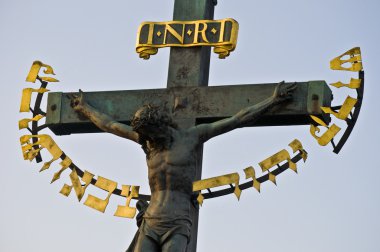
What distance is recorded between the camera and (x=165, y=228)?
11.1 m

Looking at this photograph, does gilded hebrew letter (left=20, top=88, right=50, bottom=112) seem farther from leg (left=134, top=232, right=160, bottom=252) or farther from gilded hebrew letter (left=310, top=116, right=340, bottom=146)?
gilded hebrew letter (left=310, top=116, right=340, bottom=146)

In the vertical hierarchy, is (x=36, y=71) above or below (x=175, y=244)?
above

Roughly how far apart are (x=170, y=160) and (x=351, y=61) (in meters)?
1.70

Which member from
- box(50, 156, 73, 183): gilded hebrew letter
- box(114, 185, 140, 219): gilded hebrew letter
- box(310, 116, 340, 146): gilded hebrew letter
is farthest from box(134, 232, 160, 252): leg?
box(310, 116, 340, 146): gilded hebrew letter

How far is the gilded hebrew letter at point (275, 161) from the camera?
11.6 m

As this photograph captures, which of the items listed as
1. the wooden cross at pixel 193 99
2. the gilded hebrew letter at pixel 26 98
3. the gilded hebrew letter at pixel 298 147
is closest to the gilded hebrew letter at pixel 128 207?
the wooden cross at pixel 193 99

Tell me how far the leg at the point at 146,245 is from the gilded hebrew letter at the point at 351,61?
207 centimetres

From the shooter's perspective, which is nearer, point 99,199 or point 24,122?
point 99,199

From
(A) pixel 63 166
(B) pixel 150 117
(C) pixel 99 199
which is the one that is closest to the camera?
(B) pixel 150 117

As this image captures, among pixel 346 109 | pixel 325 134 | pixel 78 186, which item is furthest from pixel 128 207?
pixel 346 109

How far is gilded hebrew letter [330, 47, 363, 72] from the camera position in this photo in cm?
1171

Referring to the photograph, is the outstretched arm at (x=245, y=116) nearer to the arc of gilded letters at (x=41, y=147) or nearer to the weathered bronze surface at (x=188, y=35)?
the weathered bronze surface at (x=188, y=35)

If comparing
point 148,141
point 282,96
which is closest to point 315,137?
point 282,96

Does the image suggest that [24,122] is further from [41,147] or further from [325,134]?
[325,134]
